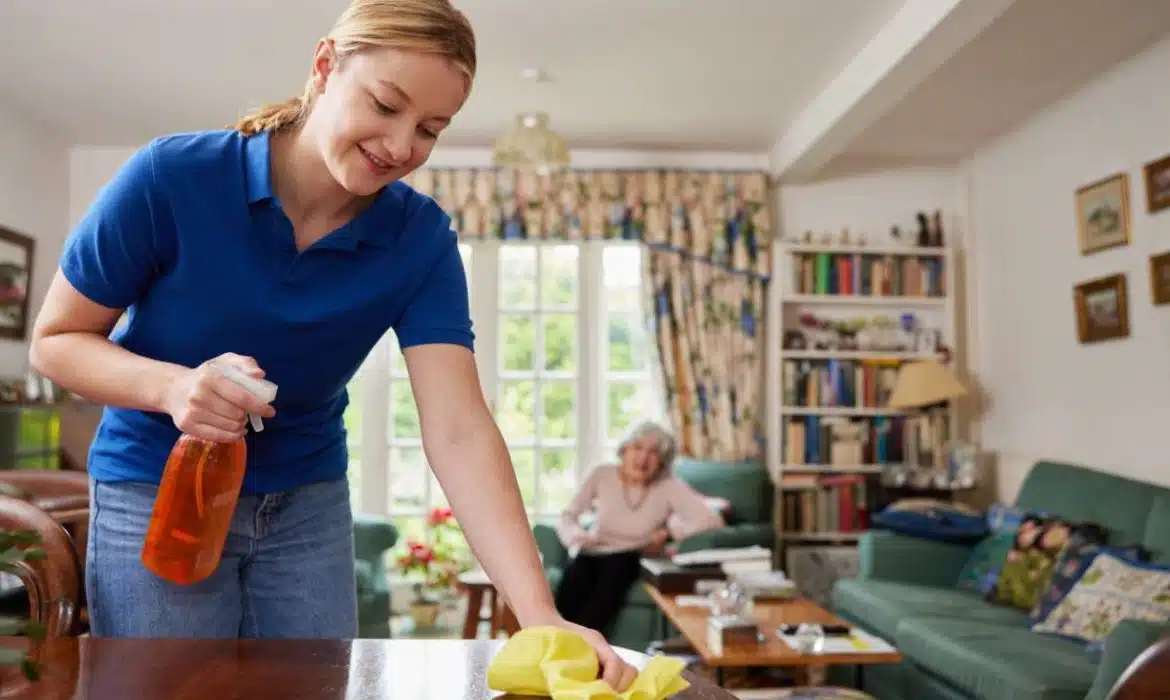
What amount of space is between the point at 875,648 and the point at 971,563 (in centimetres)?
144

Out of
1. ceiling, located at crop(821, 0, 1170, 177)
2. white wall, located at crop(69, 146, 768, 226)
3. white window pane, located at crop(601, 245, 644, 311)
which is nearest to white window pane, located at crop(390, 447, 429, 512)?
white window pane, located at crop(601, 245, 644, 311)

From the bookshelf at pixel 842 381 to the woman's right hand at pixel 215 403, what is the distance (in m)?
5.03

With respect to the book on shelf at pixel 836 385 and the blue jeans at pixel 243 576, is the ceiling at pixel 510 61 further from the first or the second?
the blue jeans at pixel 243 576

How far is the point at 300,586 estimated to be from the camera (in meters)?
1.21

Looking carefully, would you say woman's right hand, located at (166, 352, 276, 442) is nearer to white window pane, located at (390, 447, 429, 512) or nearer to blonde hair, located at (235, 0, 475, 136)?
blonde hair, located at (235, 0, 475, 136)

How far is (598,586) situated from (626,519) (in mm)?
409

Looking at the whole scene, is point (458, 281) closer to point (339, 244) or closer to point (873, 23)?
point (339, 244)

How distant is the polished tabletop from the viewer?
87 centimetres

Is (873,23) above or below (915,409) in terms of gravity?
above

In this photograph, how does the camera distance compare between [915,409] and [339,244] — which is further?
[915,409]

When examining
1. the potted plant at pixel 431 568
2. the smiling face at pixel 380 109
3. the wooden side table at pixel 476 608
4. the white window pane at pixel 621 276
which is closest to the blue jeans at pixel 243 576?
the smiling face at pixel 380 109

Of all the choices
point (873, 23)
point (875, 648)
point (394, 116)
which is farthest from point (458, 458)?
point (873, 23)

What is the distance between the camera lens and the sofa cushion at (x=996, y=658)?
288cm

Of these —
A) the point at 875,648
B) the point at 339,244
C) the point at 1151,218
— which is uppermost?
the point at 1151,218
